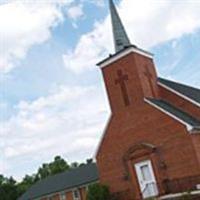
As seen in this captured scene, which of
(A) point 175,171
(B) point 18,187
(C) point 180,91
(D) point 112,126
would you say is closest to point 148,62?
(C) point 180,91

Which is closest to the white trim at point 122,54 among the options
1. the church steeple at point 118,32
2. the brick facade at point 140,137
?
the brick facade at point 140,137

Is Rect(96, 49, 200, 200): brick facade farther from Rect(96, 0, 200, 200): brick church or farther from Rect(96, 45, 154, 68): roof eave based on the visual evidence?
Rect(96, 45, 154, 68): roof eave

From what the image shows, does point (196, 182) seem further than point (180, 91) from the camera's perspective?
No

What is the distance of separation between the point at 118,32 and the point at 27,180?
197ft

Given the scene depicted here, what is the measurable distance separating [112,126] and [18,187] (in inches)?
1989

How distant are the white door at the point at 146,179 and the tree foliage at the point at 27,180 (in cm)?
4502

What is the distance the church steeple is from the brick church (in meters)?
0.07

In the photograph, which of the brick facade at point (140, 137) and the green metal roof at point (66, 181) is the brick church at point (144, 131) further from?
the green metal roof at point (66, 181)

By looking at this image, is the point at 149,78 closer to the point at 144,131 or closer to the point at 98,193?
the point at 144,131

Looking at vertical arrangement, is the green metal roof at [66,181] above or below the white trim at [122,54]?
below

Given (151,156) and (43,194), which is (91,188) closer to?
(151,156)

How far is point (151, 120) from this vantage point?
29234 millimetres

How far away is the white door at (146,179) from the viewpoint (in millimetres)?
28922

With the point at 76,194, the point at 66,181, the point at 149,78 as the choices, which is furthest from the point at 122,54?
the point at 66,181
